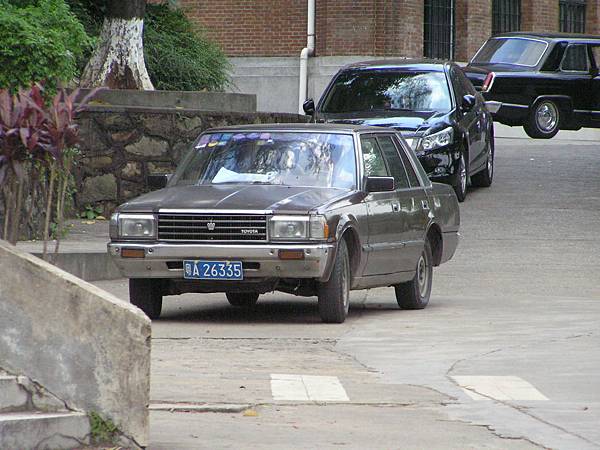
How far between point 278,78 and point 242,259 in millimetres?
24220

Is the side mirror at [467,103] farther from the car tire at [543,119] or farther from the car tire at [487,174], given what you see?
the car tire at [543,119]

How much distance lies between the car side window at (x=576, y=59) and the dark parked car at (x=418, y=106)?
270 inches

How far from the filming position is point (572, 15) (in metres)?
39.3

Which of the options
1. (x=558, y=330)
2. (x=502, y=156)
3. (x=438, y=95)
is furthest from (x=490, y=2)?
(x=558, y=330)

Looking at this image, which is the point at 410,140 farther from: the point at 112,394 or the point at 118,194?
the point at 112,394

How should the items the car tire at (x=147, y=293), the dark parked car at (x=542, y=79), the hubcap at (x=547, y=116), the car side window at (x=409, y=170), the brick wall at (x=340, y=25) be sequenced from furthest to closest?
the brick wall at (x=340, y=25)
the hubcap at (x=547, y=116)
the dark parked car at (x=542, y=79)
the car side window at (x=409, y=170)
the car tire at (x=147, y=293)

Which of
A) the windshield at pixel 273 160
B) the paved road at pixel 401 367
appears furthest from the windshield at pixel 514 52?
the windshield at pixel 273 160

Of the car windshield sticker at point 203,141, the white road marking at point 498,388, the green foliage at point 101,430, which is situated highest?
the car windshield sticker at point 203,141

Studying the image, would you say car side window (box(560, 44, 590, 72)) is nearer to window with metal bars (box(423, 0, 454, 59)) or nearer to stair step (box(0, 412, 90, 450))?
window with metal bars (box(423, 0, 454, 59))

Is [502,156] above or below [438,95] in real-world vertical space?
below

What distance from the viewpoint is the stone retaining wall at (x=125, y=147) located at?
19.0 m

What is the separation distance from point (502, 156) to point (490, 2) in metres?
9.53

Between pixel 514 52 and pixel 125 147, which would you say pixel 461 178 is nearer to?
pixel 125 147

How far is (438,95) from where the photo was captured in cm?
2012
